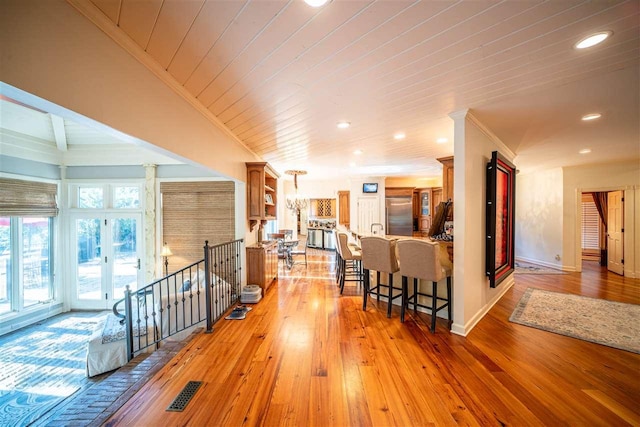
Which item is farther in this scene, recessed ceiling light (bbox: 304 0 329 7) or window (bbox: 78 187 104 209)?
window (bbox: 78 187 104 209)

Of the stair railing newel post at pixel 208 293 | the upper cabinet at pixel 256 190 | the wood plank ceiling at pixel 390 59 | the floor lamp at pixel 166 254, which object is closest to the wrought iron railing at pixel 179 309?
the stair railing newel post at pixel 208 293

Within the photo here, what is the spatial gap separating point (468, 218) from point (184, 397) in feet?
10.9

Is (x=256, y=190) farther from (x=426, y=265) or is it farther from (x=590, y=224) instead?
(x=590, y=224)

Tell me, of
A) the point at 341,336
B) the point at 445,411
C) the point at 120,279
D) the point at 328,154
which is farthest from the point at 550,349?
the point at 120,279

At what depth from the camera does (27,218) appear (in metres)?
4.22

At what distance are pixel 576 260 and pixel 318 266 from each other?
649cm

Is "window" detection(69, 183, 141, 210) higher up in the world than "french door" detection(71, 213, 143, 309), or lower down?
higher up

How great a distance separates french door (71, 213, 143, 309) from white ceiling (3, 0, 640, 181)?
157 inches

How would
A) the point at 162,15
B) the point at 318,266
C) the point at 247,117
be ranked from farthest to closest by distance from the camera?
1. the point at 318,266
2. the point at 247,117
3. the point at 162,15

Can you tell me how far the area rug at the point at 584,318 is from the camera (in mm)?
2604

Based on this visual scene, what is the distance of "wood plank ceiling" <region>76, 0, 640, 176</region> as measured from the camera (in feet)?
4.26

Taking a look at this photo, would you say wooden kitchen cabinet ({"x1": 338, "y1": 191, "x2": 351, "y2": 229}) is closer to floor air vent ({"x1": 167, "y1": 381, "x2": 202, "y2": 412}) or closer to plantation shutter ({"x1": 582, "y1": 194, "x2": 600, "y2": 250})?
floor air vent ({"x1": 167, "y1": 381, "x2": 202, "y2": 412})

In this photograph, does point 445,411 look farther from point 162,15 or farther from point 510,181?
point 510,181

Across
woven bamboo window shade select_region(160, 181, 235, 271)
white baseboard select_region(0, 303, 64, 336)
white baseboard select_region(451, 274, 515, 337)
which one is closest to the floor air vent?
white baseboard select_region(451, 274, 515, 337)
